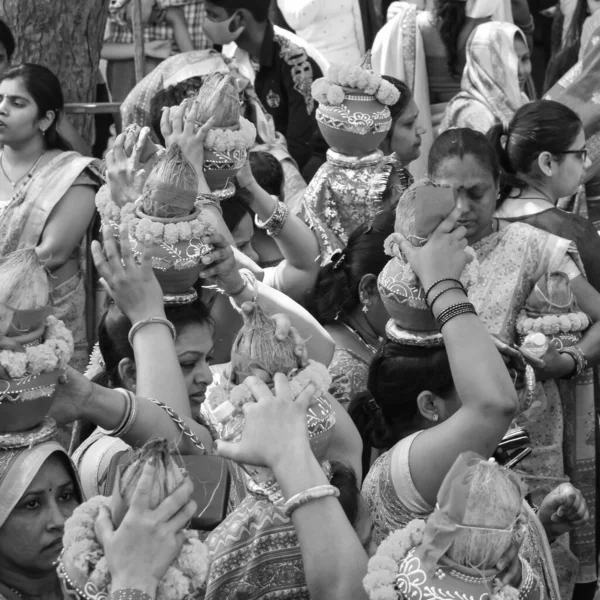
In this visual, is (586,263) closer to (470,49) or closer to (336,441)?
(336,441)

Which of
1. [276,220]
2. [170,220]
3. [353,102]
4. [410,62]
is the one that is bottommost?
[410,62]

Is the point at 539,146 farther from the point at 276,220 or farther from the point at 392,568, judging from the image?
the point at 392,568

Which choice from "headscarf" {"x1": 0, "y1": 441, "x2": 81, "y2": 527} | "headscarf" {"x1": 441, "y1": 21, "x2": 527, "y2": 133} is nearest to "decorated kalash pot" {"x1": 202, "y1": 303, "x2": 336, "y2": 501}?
"headscarf" {"x1": 0, "y1": 441, "x2": 81, "y2": 527}

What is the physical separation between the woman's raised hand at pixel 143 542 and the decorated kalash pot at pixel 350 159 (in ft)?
8.21

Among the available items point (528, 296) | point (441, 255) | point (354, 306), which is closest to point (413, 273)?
point (441, 255)

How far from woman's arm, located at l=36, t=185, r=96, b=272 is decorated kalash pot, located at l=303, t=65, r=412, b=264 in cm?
92

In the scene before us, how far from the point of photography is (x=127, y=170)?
308cm

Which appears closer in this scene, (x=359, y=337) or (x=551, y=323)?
(x=359, y=337)

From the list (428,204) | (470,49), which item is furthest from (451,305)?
(470,49)

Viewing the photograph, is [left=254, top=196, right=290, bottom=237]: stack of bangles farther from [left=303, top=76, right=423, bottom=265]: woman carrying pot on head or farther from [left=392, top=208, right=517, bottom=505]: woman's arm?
[left=392, top=208, right=517, bottom=505]: woman's arm

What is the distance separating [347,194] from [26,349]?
2.43m

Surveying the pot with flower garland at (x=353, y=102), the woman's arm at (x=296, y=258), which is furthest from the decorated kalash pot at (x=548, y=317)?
the pot with flower garland at (x=353, y=102)

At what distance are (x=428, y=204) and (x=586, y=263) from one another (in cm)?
177

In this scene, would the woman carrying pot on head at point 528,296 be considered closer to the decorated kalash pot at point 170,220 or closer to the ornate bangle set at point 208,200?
the ornate bangle set at point 208,200
